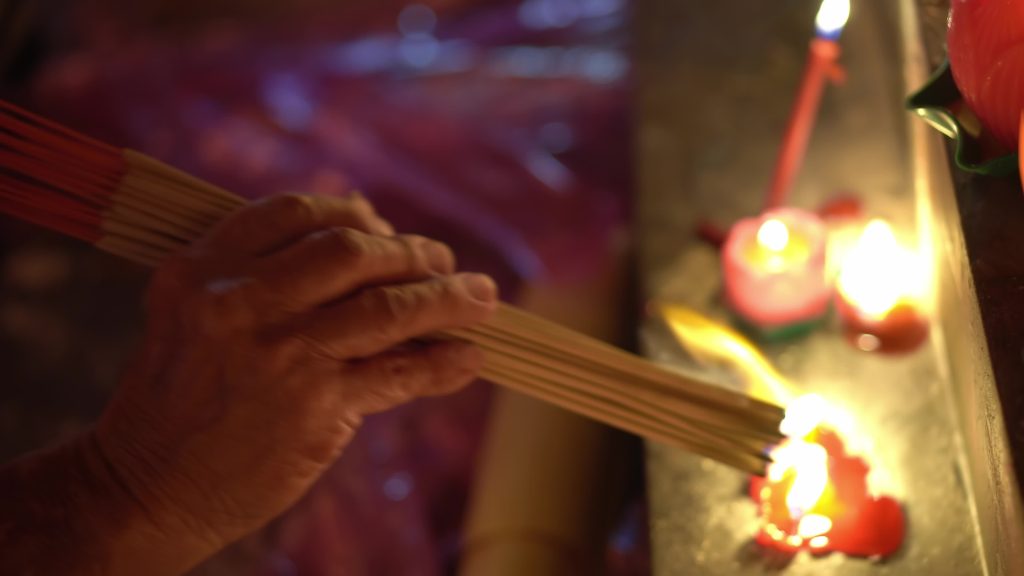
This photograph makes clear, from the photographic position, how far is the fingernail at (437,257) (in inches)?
36.0

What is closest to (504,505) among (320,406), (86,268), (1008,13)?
(320,406)

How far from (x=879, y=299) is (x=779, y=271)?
0.13 meters

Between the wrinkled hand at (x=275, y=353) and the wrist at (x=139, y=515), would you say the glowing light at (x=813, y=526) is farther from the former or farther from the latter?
the wrist at (x=139, y=515)

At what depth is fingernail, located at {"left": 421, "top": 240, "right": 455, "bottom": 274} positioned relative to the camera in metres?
0.91

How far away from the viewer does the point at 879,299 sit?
112 centimetres

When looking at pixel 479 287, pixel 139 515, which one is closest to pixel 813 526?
pixel 479 287

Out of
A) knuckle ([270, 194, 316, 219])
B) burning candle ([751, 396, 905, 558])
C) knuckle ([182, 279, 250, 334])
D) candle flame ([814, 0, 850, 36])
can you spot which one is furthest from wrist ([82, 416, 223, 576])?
candle flame ([814, 0, 850, 36])

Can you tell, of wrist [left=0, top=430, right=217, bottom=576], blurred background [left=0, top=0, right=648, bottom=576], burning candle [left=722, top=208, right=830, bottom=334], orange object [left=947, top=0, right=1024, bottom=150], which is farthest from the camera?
blurred background [left=0, top=0, right=648, bottom=576]

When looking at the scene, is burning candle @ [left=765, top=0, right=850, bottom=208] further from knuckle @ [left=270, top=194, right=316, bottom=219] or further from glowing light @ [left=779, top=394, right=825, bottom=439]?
knuckle @ [left=270, top=194, right=316, bottom=219]

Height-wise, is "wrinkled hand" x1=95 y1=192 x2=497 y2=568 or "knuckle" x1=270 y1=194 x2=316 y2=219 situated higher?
"knuckle" x1=270 y1=194 x2=316 y2=219

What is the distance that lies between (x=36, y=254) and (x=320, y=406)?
1.11 m

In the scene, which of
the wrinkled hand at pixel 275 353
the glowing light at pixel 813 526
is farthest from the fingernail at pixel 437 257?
the glowing light at pixel 813 526

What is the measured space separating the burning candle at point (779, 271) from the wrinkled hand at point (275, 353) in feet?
1.12

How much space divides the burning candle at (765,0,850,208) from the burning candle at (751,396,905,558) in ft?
0.91
